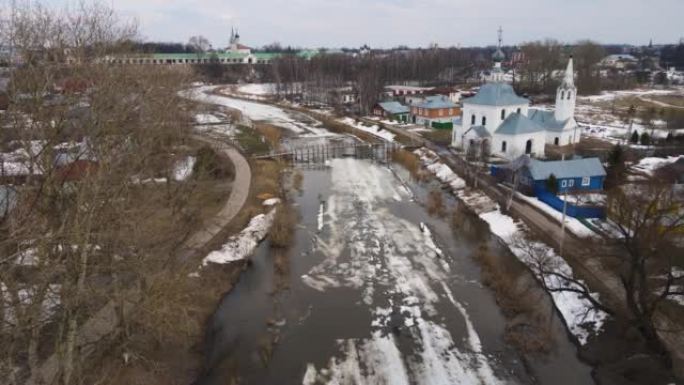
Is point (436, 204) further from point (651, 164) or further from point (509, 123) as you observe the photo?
point (651, 164)

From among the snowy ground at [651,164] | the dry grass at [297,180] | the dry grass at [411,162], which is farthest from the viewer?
the dry grass at [411,162]

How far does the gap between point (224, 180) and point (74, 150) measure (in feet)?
52.9

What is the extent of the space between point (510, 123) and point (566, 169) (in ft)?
24.3

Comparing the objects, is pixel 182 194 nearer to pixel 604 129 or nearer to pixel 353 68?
pixel 604 129

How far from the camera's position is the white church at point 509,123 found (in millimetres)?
28594

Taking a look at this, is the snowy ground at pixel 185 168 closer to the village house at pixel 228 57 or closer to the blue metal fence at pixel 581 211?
the blue metal fence at pixel 581 211

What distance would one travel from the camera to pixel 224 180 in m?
24.0

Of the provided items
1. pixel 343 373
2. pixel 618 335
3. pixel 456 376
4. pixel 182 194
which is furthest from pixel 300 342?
pixel 618 335

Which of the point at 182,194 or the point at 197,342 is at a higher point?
the point at 182,194

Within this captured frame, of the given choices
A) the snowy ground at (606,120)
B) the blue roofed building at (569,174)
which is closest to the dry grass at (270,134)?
the blue roofed building at (569,174)

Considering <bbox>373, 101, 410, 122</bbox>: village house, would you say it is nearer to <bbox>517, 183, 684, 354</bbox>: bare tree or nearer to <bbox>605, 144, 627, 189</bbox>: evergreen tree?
<bbox>605, 144, 627, 189</bbox>: evergreen tree

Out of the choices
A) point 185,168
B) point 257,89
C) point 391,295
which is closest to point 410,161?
point 185,168

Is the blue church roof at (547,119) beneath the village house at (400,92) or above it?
beneath

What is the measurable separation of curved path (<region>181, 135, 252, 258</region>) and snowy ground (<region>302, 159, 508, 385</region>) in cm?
354
